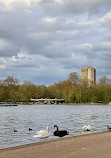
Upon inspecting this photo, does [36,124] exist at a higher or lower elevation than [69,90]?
lower

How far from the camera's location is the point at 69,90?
170500 mm

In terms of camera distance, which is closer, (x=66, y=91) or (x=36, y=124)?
(x=36, y=124)

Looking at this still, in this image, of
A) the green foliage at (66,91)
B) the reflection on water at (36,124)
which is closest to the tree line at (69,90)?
the green foliage at (66,91)

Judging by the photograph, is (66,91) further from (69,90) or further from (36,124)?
(36,124)

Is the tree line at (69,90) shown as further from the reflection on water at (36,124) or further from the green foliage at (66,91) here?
the reflection on water at (36,124)

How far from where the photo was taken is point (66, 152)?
530 inches

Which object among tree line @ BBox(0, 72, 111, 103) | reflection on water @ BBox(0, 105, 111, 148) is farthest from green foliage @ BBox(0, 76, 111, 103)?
reflection on water @ BBox(0, 105, 111, 148)

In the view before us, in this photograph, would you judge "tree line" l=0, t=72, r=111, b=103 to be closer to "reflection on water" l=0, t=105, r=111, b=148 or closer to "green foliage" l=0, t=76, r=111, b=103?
"green foliage" l=0, t=76, r=111, b=103

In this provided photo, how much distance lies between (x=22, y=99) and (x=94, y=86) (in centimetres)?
4387

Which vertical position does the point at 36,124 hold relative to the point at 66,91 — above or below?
below

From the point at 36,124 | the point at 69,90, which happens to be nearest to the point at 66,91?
the point at 69,90

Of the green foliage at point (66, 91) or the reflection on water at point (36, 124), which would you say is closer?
the reflection on water at point (36, 124)

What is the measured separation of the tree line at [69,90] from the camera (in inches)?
6570

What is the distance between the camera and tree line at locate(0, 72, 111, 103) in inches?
6570
